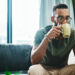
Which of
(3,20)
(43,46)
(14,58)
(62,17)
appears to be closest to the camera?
(43,46)

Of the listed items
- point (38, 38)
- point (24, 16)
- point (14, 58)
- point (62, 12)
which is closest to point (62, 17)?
point (62, 12)

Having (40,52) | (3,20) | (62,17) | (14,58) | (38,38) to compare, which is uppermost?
(3,20)

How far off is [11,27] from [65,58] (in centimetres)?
211

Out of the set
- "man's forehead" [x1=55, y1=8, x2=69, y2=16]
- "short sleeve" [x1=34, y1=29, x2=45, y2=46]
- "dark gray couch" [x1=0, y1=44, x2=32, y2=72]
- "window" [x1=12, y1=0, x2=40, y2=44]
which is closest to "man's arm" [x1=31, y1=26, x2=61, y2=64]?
"short sleeve" [x1=34, y1=29, x2=45, y2=46]

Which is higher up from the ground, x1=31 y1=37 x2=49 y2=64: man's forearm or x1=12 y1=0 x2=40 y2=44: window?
x1=12 y1=0 x2=40 y2=44: window

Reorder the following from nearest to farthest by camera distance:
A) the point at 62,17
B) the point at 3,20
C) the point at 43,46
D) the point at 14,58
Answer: the point at 43,46
the point at 62,17
the point at 14,58
the point at 3,20

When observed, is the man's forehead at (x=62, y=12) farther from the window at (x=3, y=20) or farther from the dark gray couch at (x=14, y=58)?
the window at (x=3, y=20)

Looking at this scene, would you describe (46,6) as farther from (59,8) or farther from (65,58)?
(65,58)

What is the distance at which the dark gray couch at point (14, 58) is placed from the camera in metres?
2.27

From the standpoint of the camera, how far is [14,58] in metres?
2.30

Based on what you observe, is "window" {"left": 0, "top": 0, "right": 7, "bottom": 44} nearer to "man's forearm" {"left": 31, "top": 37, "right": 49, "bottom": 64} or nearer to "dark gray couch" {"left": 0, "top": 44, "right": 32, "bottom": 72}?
"dark gray couch" {"left": 0, "top": 44, "right": 32, "bottom": 72}

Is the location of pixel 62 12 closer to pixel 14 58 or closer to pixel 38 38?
pixel 38 38

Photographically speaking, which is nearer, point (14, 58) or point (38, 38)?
point (38, 38)

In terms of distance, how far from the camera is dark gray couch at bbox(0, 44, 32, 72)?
227cm
